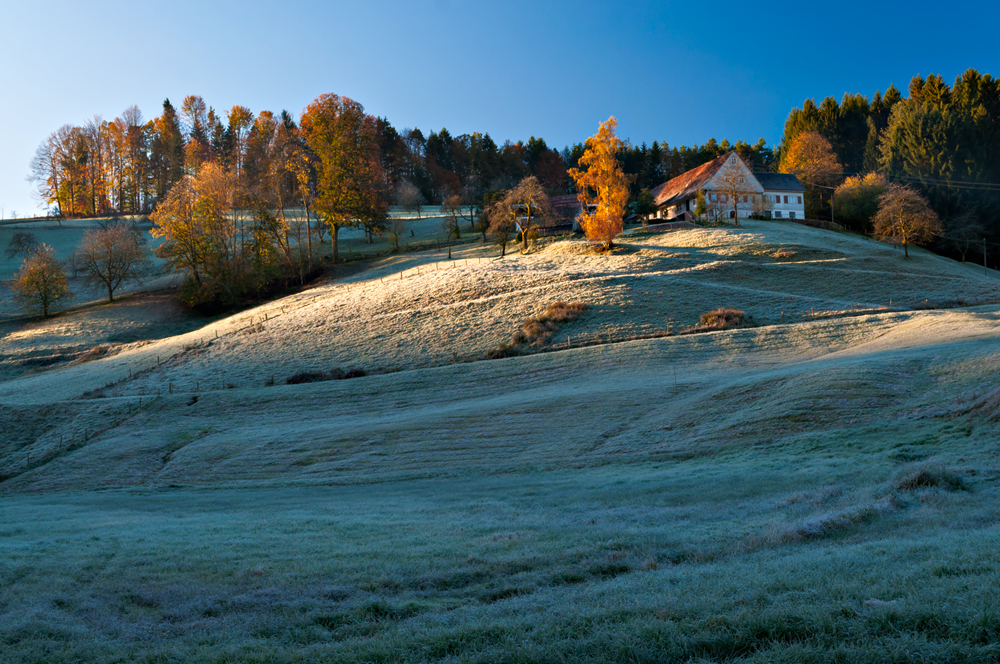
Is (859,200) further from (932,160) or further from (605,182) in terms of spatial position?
(605,182)

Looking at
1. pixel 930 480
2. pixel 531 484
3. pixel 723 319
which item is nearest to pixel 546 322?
pixel 723 319

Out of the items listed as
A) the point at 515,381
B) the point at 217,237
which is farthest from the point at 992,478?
the point at 217,237

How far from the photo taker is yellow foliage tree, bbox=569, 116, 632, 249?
204ft

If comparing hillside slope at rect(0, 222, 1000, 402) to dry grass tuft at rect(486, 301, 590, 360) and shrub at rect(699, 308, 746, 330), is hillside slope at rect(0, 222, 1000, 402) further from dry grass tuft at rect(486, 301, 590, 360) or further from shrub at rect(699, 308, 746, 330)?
shrub at rect(699, 308, 746, 330)

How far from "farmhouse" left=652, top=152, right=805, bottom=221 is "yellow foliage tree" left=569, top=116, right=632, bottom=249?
21.8 metres

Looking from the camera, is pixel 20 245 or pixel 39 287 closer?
pixel 39 287

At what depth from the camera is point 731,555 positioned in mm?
Answer: 8953

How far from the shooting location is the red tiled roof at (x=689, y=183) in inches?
3388

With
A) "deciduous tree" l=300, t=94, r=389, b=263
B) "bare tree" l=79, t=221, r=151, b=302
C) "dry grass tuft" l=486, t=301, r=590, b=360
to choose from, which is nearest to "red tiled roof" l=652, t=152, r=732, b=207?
"deciduous tree" l=300, t=94, r=389, b=263

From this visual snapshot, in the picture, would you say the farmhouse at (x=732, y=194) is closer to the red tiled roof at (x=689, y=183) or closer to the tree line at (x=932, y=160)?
the red tiled roof at (x=689, y=183)

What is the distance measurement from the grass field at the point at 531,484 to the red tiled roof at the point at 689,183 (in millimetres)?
39443

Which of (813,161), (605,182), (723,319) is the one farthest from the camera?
(813,161)

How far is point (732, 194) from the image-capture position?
256 ft

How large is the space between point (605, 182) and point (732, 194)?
23.7 m
